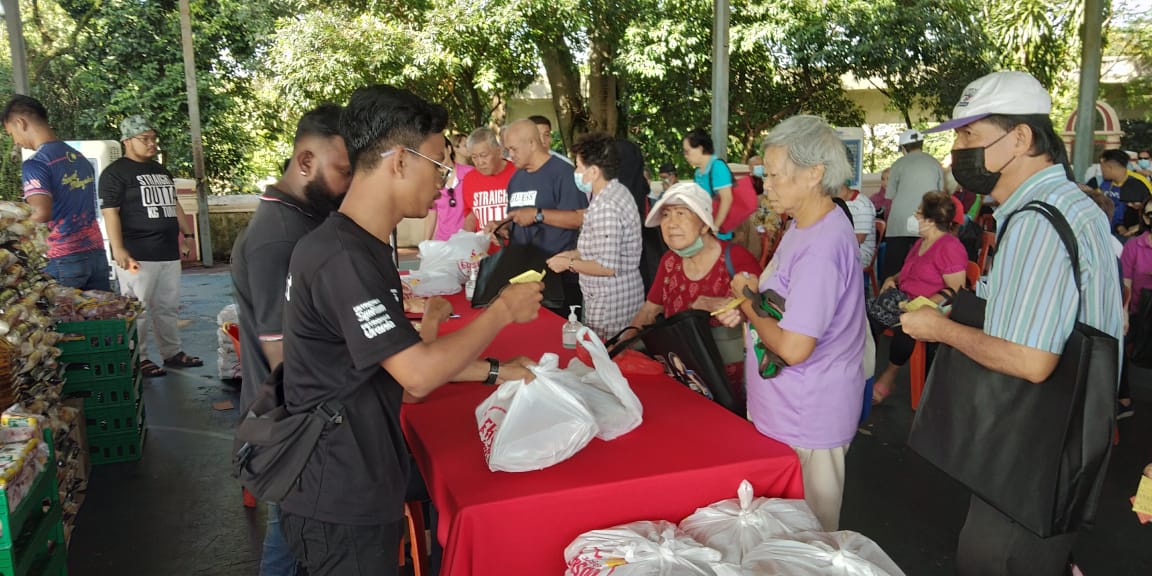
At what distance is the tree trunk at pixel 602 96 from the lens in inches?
603

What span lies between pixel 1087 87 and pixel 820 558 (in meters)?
9.09

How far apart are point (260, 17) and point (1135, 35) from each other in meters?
20.2

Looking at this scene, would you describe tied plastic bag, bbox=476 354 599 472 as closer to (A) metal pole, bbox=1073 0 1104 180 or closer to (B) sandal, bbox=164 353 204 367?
(B) sandal, bbox=164 353 204 367

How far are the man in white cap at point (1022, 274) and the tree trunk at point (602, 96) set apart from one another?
13707 millimetres

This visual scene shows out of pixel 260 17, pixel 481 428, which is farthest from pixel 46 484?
pixel 260 17

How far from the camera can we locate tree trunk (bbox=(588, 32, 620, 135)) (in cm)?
1533

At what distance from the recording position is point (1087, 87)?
8578 millimetres

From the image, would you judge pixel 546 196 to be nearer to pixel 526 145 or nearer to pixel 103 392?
pixel 526 145

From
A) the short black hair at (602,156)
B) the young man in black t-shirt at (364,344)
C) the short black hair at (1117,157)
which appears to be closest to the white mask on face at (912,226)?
the short black hair at (1117,157)

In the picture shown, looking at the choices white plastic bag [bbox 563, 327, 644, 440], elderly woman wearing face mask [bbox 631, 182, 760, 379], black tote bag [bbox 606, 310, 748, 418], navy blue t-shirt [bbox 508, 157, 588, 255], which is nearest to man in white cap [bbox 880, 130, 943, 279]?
navy blue t-shirt [bbox 508, 157, 588, 255]

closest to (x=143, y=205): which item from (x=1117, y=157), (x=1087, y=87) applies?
(x=1117, y=157)

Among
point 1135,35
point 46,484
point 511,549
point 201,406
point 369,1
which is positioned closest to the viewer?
point 511,549

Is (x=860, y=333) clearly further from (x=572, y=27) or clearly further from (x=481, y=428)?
(x=572, y=27)

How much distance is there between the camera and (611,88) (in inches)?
613
